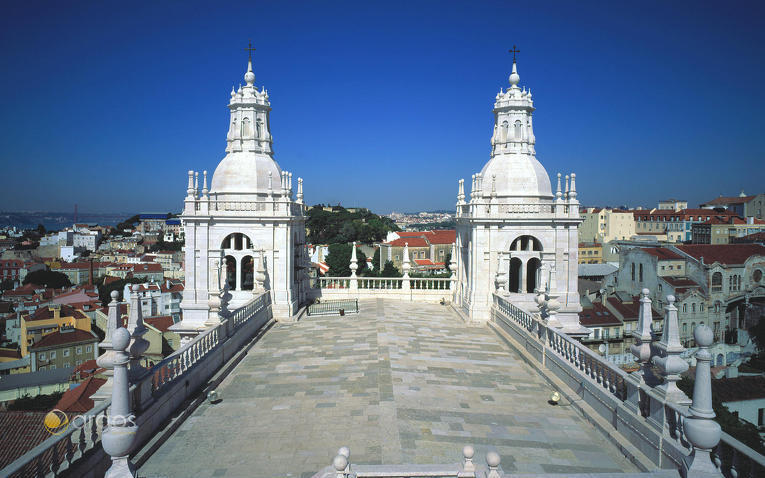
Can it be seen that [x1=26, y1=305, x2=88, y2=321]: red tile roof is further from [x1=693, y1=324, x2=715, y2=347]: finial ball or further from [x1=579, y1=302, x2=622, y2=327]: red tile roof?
[x1=693, y1=324, x2=715, y2=347]: finial ball

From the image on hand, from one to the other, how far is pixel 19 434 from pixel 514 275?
2907cm

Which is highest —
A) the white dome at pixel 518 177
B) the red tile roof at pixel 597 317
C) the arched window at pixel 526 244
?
the white dome at pixel 518 177

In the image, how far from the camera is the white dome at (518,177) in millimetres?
23469

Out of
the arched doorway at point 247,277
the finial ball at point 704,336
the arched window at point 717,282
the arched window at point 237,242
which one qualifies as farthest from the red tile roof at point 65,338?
the arched window at point 717,282

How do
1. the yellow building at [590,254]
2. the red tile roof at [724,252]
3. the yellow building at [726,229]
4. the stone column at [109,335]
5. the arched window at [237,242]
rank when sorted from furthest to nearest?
1. the yellow building at [590,254]
2. the yellow building at [726,229]
3. the red tile roof at [724,252]
4. the arched window at [237,242]
5. the stone column at [109,335]

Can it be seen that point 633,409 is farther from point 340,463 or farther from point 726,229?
point 726,229

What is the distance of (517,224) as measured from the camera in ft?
74.2

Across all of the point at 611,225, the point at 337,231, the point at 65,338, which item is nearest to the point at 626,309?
the point at 611,225

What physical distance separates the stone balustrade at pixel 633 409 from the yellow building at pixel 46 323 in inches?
2798

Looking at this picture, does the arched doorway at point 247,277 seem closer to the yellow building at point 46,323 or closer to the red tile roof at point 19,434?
the red tile roof at point 19,434

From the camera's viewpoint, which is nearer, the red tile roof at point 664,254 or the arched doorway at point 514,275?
the arched doorway at point 514,275

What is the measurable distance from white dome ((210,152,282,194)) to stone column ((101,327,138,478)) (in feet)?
54.1

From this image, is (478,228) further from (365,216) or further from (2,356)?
(365,216)

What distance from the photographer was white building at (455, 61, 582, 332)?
22.4 m
